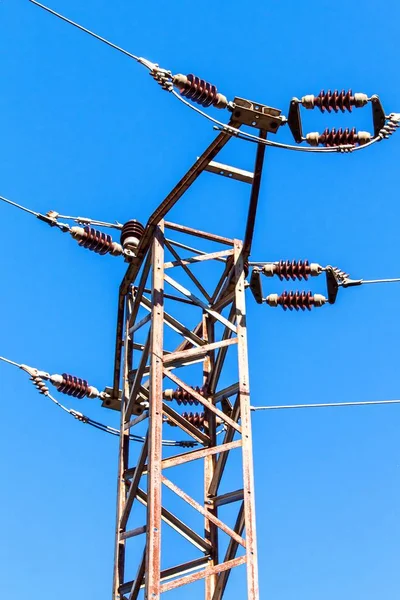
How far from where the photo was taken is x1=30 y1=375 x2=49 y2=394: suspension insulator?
11.0 metres

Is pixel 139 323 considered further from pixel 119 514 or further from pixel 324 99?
pixel 324 99

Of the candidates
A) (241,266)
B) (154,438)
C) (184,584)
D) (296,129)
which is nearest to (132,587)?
(184,584)

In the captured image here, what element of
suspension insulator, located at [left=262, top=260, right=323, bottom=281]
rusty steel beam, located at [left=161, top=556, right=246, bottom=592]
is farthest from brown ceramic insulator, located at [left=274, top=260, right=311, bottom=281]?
rusty steel beam, located at [left=161, top=556, right=246, bottom=592]

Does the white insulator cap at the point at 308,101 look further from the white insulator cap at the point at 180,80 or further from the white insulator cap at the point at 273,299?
the white insulator cap at the point at 273,299

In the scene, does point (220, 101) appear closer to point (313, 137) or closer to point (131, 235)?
point (313, 137)

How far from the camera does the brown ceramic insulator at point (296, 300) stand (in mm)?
10438

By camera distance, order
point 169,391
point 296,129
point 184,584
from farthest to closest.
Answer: point 169,391
point 296,129
point 184,584

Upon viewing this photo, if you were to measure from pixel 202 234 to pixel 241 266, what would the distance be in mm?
565

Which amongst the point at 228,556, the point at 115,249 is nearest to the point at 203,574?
the point at 228,556

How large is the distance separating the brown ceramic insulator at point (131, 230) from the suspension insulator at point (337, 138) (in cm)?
260

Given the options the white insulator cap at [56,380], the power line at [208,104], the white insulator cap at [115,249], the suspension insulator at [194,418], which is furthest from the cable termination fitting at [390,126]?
the white insulator cap at [56,380]

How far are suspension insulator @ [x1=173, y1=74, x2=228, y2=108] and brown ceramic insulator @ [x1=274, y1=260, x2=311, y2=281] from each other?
6.81ft

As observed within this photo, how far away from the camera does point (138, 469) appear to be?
942 centimetres

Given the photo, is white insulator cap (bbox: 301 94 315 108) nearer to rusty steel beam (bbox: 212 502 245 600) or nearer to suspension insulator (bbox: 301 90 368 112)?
suspension insulator (bbox: 301 90 368 112)
